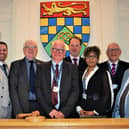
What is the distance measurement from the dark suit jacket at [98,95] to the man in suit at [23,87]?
2.06 ft

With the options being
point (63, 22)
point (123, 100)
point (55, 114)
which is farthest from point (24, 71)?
point (63, 22)

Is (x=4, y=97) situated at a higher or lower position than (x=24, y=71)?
lower

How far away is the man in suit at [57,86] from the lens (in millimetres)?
2439

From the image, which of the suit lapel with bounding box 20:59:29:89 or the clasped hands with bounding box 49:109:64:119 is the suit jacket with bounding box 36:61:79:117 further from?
the suit lapel with bounding box 20:59:29:89

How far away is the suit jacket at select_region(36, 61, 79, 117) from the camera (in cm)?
245

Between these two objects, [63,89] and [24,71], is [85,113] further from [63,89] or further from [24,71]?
[24,71]

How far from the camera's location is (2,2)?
17.6ft

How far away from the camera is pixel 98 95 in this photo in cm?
260

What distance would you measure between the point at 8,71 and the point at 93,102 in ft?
3.85

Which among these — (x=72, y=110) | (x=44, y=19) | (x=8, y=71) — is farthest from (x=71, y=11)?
(x=72, y=110)

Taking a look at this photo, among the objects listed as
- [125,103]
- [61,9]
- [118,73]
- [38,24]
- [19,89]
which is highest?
[61,9]

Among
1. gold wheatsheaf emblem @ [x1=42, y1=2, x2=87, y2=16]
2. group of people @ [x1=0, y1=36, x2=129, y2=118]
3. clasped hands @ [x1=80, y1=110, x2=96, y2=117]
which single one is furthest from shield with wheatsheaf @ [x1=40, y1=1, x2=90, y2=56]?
clasped hands @ [x1=80, y1=110, x2=96, y2=117]

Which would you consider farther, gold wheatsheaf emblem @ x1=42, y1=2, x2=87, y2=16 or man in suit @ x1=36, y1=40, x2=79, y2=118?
gold wheatsheaf emblem @ x1=42, y1=2, x2=87, y2=16

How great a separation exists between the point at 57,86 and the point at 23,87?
0.41m
